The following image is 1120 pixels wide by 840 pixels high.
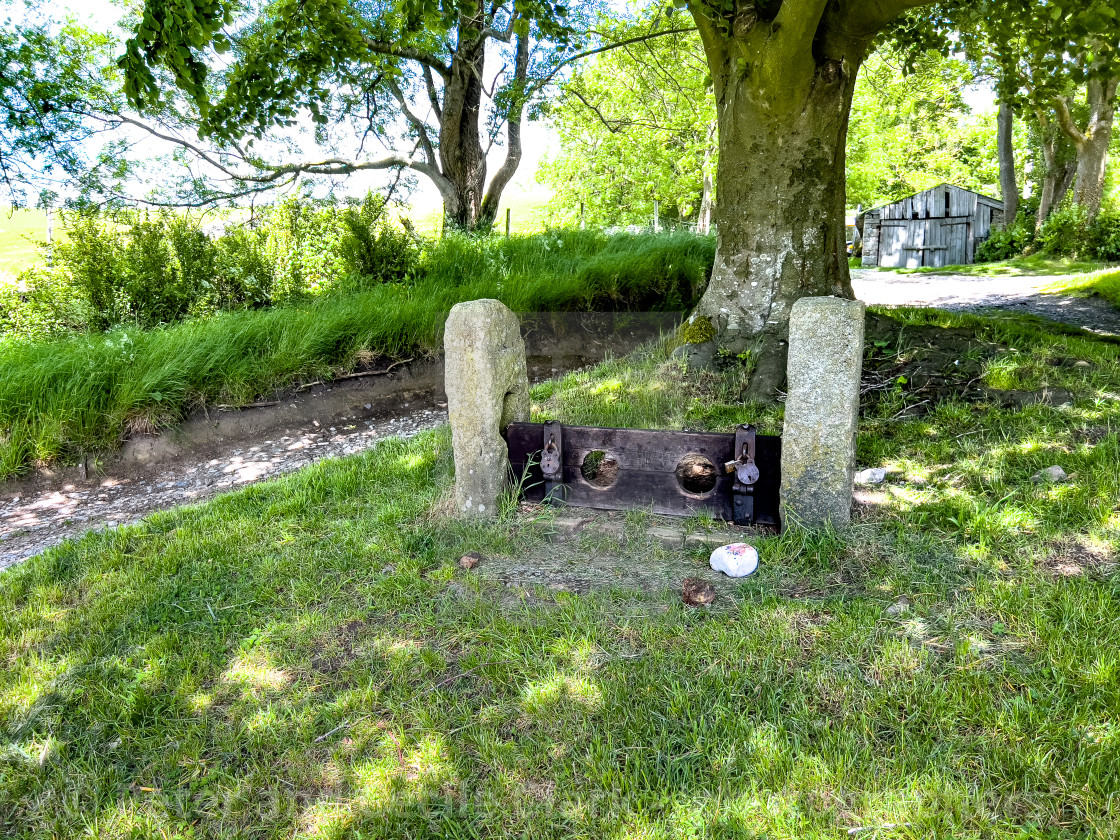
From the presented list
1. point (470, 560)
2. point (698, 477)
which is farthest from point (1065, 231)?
point (470, 560)

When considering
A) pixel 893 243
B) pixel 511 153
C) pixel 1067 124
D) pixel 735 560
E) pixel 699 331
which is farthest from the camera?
pixel 893 243

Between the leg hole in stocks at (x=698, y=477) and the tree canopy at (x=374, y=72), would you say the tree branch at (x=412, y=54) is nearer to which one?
the tree canopy at (x=374, y=72)

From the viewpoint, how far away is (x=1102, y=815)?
6.03ft

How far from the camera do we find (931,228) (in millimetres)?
24578

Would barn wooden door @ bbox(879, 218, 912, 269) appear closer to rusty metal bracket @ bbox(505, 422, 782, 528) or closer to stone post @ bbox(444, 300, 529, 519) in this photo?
rusty metal bracket @ bbox(505, 422, 782, 528)

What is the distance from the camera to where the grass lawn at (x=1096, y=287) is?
33.3 ft

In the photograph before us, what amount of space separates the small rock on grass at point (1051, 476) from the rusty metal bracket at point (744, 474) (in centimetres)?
164

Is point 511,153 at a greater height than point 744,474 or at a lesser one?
greater

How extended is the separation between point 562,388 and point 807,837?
5.21 metres

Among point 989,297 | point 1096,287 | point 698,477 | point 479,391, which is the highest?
point 479,391

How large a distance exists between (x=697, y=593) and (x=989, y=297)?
38.4ft

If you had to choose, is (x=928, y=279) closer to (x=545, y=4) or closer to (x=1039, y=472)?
(x=545, y=4)

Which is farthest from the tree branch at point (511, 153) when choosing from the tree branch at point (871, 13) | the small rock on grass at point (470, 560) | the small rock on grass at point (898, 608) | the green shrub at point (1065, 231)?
the green shrub at point (1065, 231)

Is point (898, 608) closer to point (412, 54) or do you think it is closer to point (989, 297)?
point (989, 297)
